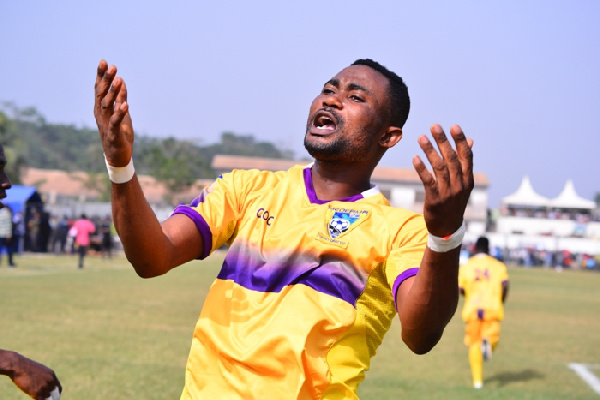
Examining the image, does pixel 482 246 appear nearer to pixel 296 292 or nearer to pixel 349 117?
pixel 349 117

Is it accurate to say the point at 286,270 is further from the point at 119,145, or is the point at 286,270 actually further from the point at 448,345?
the point at 448,345

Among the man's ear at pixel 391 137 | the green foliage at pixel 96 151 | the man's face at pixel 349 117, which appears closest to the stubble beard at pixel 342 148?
the man's face at pixel 349 117

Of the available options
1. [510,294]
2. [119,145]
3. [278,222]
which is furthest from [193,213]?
[510,294]

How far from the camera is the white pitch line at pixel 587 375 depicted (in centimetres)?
1208

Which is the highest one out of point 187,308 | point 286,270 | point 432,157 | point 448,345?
point 432,157

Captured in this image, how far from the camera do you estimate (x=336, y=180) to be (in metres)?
3.98

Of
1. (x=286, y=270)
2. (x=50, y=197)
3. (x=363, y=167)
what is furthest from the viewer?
(x=50, y=197)

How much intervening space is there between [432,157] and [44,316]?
49.6ft

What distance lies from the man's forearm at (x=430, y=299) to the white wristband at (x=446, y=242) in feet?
0.07

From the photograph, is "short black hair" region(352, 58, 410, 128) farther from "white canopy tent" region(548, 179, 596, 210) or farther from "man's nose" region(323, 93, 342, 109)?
"white canopy tent" region(548, 179, 596, 210)

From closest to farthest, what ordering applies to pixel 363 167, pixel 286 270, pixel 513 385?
pixel 286 270 → pixel 363 167 → pixel 513 385

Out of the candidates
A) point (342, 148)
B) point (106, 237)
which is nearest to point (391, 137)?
point (342, 148)

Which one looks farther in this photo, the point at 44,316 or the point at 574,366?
the point at 44,316

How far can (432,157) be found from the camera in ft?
9.26
